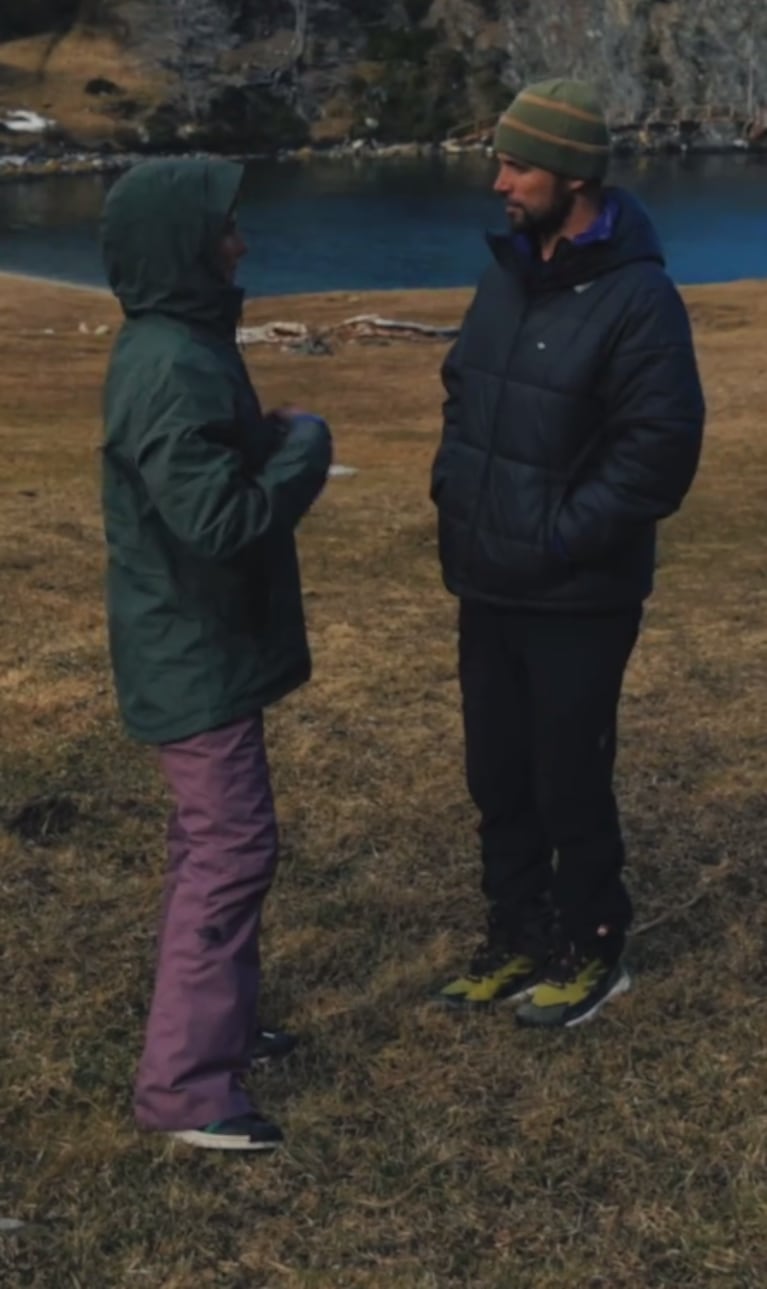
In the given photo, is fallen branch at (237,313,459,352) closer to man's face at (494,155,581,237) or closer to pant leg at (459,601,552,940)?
pant leg at (459,601,552,940)

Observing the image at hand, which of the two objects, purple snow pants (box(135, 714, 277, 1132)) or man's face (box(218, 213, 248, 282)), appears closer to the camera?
man's face (box(218, 213, 248, 282))

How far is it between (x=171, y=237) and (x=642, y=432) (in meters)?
1.28

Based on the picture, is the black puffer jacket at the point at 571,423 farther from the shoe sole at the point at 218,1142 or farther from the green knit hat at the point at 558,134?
the shoe sole at the point at 218,1142

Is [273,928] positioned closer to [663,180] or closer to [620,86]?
[663,180]

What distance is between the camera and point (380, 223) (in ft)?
226

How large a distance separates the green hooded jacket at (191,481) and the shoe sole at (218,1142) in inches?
38.8

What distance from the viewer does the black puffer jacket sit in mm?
4234

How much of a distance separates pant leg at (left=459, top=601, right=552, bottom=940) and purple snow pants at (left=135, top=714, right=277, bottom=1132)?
33.8 inches

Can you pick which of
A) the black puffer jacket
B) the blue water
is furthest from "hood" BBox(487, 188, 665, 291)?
the blue water

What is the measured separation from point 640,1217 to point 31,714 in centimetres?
437

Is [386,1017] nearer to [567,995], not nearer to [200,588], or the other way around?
[567,995]

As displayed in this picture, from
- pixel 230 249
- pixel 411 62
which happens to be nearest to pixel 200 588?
pixel 230 249

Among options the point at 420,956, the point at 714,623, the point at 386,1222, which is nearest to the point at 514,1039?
the point at 420,956

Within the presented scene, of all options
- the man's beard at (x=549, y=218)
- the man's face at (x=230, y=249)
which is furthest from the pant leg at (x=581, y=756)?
the man's face at (x=230, y=249)
